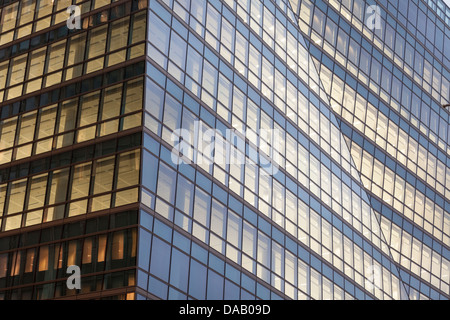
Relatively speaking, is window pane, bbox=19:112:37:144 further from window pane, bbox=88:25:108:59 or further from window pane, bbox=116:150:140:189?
window pane, bbox=116:150:140:189

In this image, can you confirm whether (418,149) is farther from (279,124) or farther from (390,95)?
(279,124)

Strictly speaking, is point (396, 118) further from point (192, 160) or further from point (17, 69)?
point (17, 69)

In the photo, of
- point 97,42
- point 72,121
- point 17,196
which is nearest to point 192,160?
point 72,121

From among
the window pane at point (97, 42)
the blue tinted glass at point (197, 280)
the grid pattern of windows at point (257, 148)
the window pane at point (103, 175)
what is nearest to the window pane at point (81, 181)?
the window pane at point (103, 175)

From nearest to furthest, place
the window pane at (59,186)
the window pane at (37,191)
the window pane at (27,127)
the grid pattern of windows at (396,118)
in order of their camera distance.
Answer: the window pane at (59,186) → the window pane at (37,191) → the window pane at (27,127) → the grid pattern of windows at (396,118)

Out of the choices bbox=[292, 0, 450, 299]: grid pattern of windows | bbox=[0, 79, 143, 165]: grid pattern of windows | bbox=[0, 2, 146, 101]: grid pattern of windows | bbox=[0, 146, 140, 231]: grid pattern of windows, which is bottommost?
bbox=[0, 146, 140, 231]: grid pattern of windows

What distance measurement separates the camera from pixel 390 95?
2510 inches

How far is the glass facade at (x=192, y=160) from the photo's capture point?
36094 mm

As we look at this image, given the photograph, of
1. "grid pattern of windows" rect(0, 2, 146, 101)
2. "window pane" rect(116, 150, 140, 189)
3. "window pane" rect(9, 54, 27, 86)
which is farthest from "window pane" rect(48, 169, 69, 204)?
"window pane" rect(9, 54, 27, 86)

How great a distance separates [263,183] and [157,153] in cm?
905

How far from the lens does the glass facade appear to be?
1421 inches

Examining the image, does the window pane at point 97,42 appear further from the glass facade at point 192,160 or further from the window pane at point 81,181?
the window pane at point 81,181

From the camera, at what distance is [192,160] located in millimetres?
38969

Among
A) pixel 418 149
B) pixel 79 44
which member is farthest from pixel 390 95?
pixel 79 44
